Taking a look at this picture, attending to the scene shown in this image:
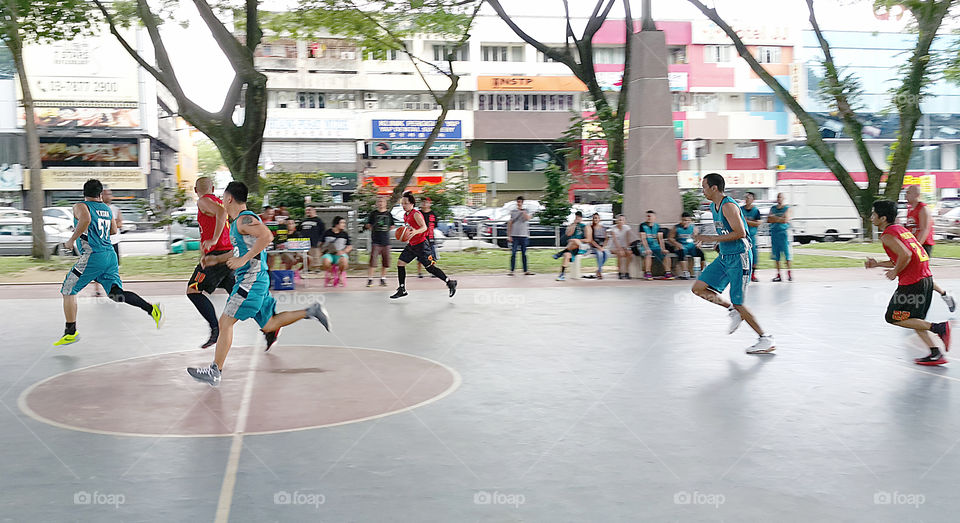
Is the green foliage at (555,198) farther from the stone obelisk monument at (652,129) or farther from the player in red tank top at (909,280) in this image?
the player in red tank top at (909,280)

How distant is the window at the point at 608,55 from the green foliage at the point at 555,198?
30089mm

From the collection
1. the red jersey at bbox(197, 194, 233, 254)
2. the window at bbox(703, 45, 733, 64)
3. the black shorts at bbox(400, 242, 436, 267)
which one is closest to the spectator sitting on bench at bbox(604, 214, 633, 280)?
the black shorts at bbox(400, 242, 436, 267)

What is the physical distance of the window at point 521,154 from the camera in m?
54.5

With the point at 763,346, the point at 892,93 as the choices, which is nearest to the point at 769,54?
the point at 892,93

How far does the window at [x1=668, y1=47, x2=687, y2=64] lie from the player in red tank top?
165ft

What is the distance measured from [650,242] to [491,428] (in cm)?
1370

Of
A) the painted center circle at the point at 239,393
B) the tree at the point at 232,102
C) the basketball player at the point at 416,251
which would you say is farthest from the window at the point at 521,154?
the painted center circle at the point at 239,393

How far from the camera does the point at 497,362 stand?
29.3 feet

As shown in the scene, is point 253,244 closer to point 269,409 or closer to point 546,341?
point 269,409

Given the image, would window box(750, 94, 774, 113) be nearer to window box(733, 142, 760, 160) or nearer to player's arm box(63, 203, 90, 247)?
window box(733, 142, 760, 160)

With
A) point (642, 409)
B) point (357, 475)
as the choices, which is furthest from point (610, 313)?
point (357, 475)

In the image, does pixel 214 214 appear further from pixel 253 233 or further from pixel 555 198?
pixel 555 198

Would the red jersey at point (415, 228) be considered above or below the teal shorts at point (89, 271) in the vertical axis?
above

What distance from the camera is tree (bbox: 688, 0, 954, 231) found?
91.3 feet
